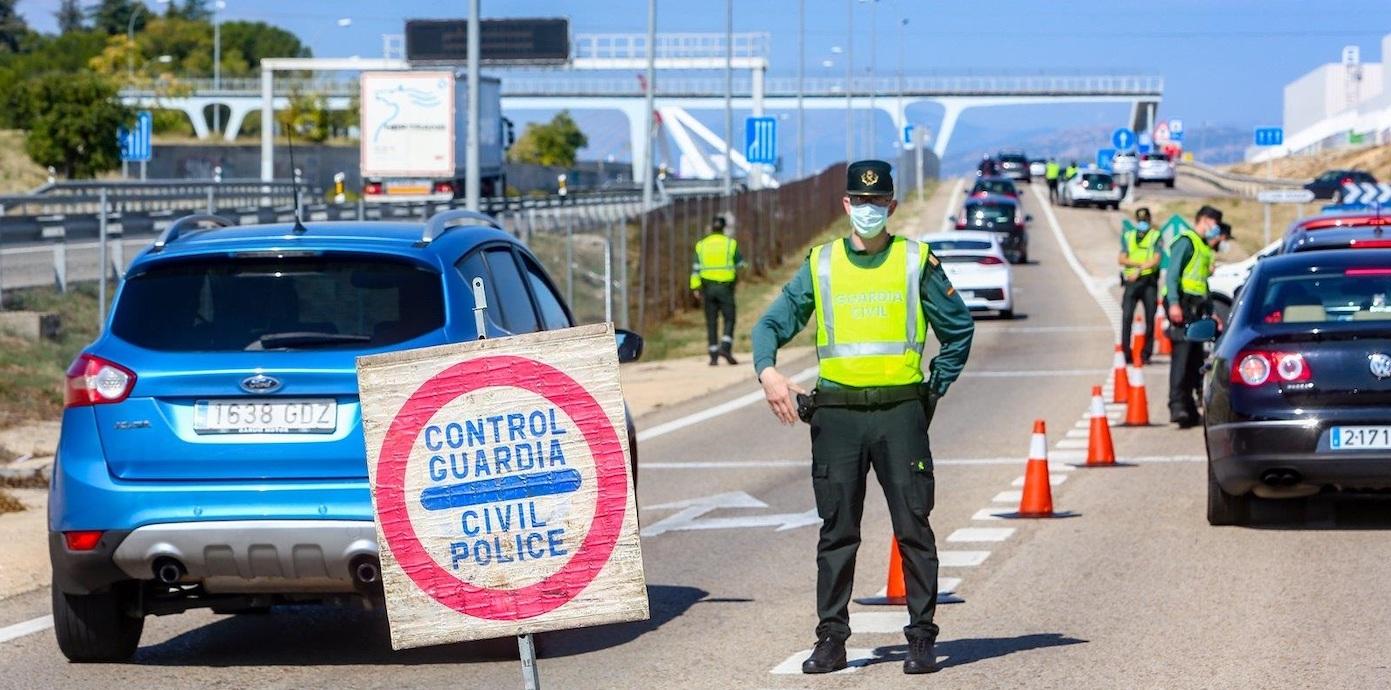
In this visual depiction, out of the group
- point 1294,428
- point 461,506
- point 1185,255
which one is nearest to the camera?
point 461,506

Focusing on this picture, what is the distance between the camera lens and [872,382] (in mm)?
8070

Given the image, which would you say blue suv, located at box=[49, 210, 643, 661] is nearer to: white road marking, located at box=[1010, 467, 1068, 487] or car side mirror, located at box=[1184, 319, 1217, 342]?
car side mirror, located at box=[1184, 319, 1217, 342]

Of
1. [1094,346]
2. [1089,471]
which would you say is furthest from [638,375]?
[1089,471]

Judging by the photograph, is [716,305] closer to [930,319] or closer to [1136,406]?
[1136,406]

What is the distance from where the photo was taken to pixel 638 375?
1078 inches

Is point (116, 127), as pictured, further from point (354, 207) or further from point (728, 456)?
point (728, 456)

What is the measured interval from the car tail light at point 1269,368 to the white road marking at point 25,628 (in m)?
6.25

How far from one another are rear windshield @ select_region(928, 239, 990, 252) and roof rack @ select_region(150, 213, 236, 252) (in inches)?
1099

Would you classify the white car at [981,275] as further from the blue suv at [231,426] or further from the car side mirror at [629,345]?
the blue suv at [231,426]

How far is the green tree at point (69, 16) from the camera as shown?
196m

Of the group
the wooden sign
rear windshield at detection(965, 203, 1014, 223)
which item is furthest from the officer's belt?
rear windshield at detection(965, 203, 1014, 223)

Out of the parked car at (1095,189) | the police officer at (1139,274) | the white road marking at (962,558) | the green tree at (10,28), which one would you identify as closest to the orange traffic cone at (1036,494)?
the white road marking at (962,558)

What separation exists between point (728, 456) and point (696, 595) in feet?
23.8

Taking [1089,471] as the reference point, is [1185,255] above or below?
above
